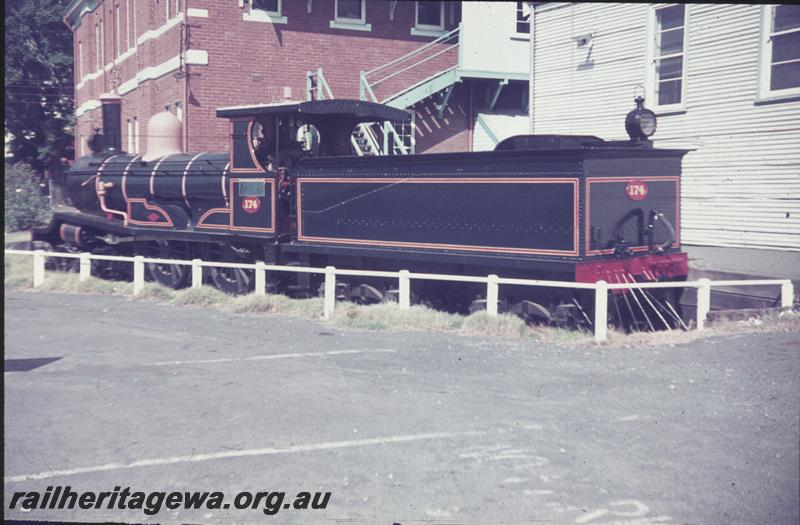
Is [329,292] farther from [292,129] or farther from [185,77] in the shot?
[185,77]

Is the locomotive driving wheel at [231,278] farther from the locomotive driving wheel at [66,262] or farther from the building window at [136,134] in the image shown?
the locomotive driving wheel at [66,262]

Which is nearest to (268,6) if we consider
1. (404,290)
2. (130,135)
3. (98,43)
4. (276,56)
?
(276,56)

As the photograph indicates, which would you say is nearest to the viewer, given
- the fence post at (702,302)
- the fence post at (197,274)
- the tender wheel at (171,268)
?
the fence post at (702,302)

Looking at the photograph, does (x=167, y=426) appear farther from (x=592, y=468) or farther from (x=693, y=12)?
(x=693, y=12)


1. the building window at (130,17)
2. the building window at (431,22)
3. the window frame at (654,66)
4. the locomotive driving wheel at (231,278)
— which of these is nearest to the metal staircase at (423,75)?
the building window at (431,22)

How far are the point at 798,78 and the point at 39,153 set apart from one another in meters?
10.7

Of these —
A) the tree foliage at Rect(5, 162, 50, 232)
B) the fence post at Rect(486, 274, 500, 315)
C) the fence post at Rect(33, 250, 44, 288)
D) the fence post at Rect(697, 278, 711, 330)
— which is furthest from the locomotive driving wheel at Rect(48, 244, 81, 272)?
the fence post at Rect(697, 278, 711, 330)

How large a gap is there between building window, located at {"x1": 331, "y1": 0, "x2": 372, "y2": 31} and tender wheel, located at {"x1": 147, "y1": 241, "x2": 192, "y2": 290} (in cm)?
477

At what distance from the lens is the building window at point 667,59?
46.5 feet

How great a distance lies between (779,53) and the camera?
40.7ft

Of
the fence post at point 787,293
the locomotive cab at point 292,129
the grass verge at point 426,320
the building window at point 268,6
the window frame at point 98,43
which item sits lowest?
the grass verge at point 426,320

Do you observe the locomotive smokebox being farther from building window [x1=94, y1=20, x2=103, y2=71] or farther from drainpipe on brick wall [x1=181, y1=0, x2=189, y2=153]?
building window [x1=94, y1=20, x2=103, y2=71]

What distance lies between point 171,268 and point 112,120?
2946 millimetres

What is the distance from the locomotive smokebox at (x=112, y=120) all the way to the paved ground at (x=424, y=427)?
203 inches
